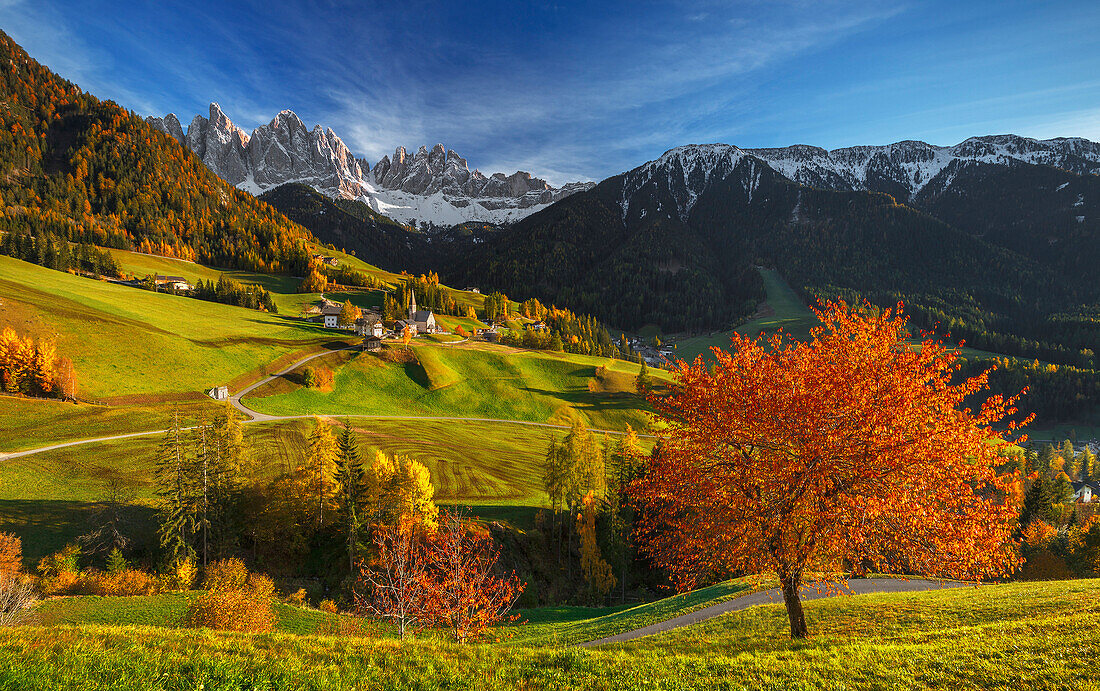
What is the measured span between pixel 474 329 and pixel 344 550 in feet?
395

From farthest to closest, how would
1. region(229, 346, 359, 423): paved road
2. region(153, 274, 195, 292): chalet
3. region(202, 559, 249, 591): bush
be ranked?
region(153, 274, 195, 292): chalet
region(229, 346, 359, 423): paved road
region(202, 559, 249, 591): bush

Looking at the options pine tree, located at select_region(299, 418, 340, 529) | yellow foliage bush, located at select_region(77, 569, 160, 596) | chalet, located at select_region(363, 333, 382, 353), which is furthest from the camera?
chalet, located at select_region(363, 333, 382, 353)

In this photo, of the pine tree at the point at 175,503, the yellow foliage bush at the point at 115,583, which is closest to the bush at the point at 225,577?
the pine tree at the point at 175,503

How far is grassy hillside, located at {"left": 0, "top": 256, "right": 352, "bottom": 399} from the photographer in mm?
72438

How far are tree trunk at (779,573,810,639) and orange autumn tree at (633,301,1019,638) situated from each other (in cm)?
6

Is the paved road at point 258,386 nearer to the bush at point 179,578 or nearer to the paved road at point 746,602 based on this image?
the bush at point 179,578

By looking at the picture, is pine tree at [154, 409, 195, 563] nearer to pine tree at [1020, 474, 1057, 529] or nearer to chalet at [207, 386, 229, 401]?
chalet at [207, 386, 229, 401]

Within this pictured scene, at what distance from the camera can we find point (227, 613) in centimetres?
2283

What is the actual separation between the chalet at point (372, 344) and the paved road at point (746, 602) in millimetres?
102669

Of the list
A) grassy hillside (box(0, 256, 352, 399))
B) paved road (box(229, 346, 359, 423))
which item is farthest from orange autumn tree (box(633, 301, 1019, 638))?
grassy hillside (box(0, 256, 352, 399))

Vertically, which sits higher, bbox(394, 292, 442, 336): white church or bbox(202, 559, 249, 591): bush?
bbox(394, 292, 442, 336): white church

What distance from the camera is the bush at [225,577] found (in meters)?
27.1

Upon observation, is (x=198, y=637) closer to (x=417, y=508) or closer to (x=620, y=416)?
(x=417, y=508)

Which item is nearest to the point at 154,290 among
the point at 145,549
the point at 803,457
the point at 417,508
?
the point at 145,549
